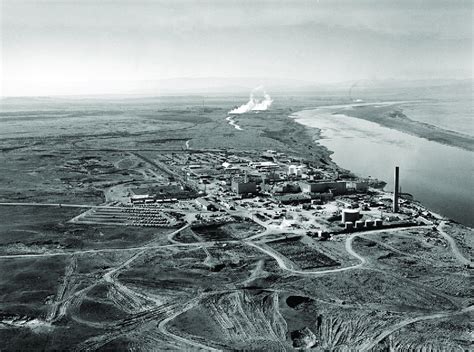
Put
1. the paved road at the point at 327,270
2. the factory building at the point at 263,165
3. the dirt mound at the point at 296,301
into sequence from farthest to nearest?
the factory building at the point at 263,165 → the paved road at the point at 327,270 → the dirt mound at the point at 296,301

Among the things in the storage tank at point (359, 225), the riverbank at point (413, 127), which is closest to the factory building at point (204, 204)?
the storage tank at point (359, 225)

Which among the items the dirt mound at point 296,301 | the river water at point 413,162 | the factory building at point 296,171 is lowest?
the river water at point 413,162

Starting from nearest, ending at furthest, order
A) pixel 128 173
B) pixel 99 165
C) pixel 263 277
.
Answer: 1. pixel 263 277
2. pixel 128 173
3. pixel 99 165

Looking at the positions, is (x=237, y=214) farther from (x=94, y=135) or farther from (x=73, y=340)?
(x=94, y=135)

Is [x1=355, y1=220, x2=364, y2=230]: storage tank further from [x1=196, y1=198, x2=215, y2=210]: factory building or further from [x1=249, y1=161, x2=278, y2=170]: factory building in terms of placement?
[x1=249, y1=161, x2=278, y2=170]: factory building

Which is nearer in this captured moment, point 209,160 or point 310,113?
point 209,160

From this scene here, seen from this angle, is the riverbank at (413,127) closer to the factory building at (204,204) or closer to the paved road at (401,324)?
the factory building at (204,204)

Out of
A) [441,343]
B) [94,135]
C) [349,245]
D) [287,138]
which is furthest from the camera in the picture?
[94,135]

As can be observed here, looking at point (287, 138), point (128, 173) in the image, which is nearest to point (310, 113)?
point (287, 138)
